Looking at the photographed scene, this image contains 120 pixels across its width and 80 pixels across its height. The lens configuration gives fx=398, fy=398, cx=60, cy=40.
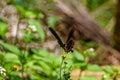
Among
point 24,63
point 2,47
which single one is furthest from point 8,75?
point 2,47

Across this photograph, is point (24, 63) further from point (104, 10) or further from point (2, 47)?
point (104, 10)

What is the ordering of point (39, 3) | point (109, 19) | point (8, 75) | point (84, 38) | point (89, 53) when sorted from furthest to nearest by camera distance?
1. point (109, 19)
2. point (84, 38)
3. point (39, 3)
4. point (89, 53)
5. point (8, 75)

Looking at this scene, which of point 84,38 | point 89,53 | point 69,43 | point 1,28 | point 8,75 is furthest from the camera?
point 84,38

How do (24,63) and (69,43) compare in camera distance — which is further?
(24,63)

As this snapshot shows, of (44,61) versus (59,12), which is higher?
(59,12)

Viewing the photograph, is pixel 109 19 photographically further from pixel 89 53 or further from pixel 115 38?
pixel 89 53

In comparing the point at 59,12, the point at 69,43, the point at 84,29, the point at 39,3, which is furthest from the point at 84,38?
the point at 69,43

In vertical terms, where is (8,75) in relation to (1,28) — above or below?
below

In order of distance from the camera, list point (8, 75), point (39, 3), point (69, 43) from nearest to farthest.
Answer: point (69, 43) → point (8, 75) → point (39, 3)

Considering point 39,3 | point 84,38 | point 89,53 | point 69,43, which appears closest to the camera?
point 69,43
